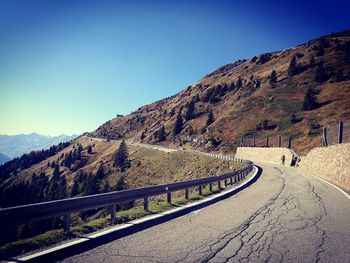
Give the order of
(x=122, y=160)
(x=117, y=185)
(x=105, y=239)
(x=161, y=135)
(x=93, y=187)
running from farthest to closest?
(x=161, y=135) → (x=122, y=160) → (x=93, y=187) → (x=117, y=185) → (x=105, y=239)

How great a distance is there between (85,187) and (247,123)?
1589 inches

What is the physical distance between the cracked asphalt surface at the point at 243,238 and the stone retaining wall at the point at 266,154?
98.0 ft

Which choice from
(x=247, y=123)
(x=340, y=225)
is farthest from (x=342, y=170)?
(x=247, y=123)

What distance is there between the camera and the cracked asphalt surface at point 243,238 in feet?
17.2

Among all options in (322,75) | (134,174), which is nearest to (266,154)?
(134,174)

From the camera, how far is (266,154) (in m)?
48.6

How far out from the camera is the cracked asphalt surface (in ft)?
17.2

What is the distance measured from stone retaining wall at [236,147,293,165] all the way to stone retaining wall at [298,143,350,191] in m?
11.2

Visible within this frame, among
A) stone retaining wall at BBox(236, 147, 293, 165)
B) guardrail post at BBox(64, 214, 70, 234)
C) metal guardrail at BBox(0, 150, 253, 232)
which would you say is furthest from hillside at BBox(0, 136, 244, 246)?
stone retaining wall at BBox(236, 147, 293, 165)

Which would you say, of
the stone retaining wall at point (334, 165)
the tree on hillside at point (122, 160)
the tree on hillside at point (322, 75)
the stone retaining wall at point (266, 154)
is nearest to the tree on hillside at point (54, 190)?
the tree on hillside at point (122, 160)

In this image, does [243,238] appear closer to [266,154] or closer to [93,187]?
[266,154]

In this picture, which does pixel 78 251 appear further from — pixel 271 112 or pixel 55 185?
pixel 55 185

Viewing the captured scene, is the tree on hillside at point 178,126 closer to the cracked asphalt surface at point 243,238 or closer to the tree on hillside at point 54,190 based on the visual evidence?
the tree on hillside at point 54,190

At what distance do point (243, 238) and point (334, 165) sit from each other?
50.1 feet
